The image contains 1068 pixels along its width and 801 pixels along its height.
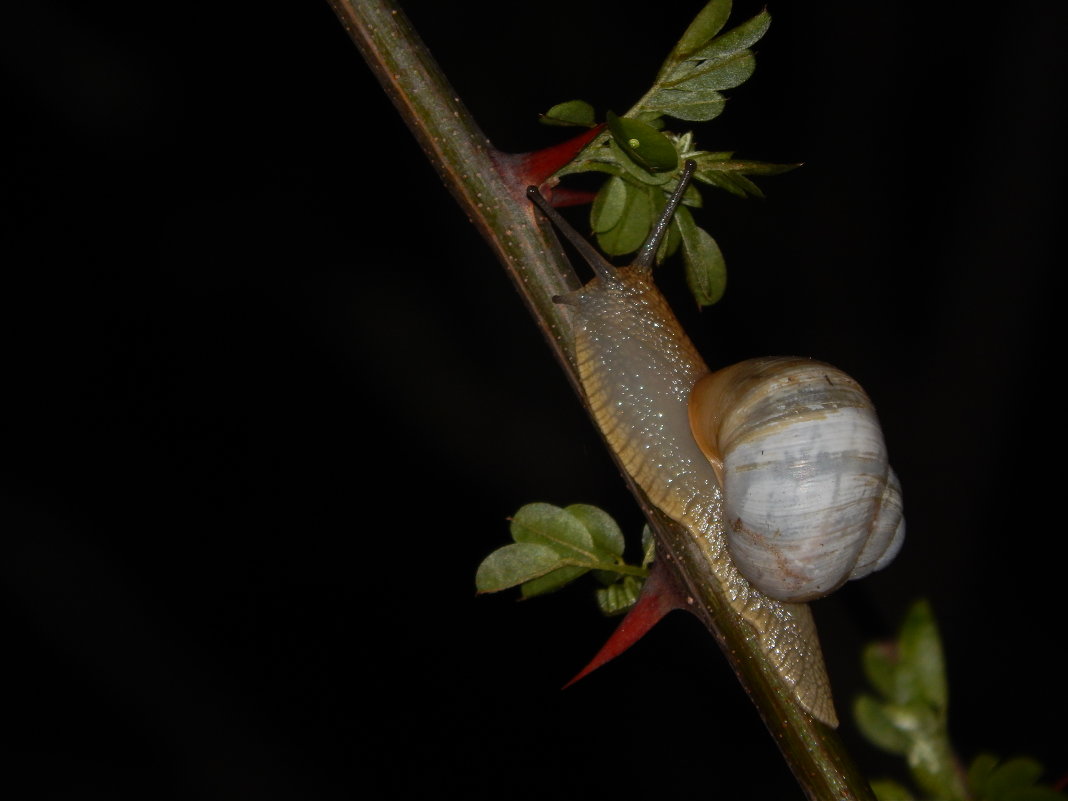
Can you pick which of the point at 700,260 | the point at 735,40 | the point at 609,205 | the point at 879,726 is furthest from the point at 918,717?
the point at 735,40

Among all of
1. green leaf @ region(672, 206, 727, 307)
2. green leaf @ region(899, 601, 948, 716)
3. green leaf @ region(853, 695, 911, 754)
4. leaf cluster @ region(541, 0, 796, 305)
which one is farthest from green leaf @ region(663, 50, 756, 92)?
green leaf @ region(853, 695, 911, 754)

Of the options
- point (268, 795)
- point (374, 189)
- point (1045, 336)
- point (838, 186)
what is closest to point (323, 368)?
point (374, 189)

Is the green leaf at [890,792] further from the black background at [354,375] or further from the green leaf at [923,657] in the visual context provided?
the black background at [354,375]

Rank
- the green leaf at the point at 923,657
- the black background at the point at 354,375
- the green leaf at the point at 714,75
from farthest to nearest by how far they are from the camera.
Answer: the black background at the point at 354,375
the green leaf at the point at 923,657
the green leaf at the point at 714,75

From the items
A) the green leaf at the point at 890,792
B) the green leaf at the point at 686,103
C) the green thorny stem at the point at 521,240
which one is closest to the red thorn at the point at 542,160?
the green thorny stem at the point at 521,240

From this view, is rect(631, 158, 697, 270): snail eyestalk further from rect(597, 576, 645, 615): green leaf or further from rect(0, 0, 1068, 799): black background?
rect(0, 0, 1068, 799): black background

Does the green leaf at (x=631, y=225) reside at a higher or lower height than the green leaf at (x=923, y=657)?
higher

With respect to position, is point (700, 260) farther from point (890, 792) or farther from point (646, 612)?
point (890, 792)
